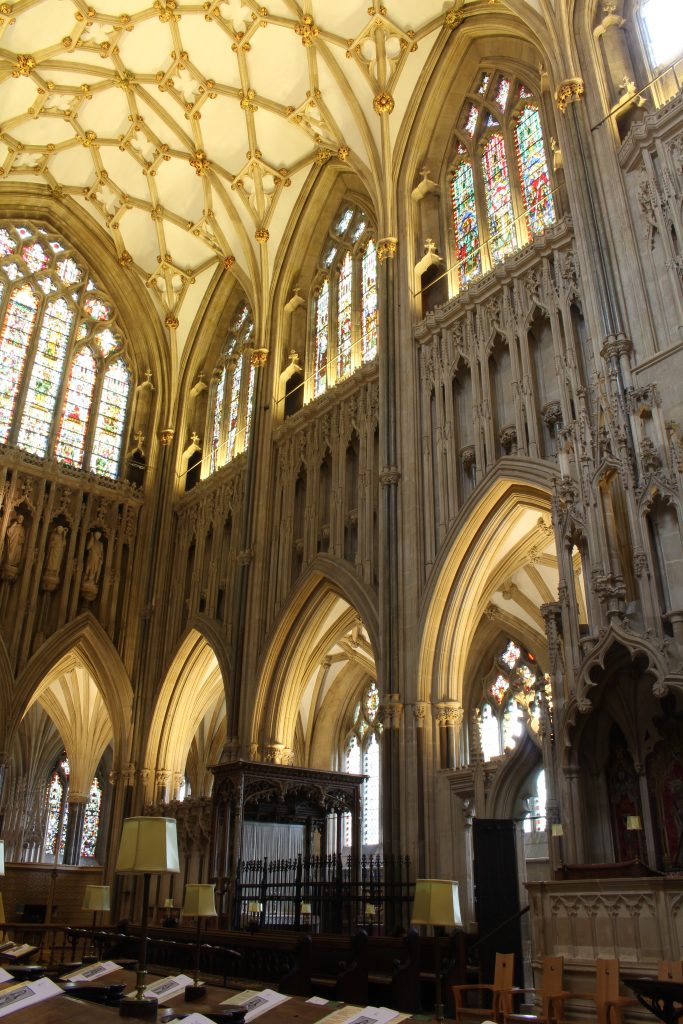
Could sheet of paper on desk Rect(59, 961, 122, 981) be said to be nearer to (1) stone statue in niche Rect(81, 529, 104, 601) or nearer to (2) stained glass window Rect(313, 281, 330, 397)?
(2) stained glass window Rect(313, 281, 330, 397)

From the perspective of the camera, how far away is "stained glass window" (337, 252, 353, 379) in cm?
1831

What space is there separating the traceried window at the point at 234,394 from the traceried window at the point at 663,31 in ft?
33.9

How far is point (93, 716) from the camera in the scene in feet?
82.3

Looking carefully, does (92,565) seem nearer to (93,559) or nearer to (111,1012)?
(93,559)

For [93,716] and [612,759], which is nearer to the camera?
[612,759]

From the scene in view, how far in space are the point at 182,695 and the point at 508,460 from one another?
10.5m

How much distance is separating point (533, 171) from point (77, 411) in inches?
499

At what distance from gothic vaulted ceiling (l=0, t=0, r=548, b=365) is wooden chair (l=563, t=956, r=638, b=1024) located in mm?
14480

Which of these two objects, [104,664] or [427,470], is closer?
[427,470]

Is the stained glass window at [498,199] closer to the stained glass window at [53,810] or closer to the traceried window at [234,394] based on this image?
the traceried window at [234,394]

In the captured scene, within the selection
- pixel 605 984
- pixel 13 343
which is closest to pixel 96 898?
pixel 605 984

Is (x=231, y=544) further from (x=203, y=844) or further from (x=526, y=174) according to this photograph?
(x=526, y=174)

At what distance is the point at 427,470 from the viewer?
14.2m

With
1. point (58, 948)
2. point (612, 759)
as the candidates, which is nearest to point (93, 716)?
point (58, 948)
